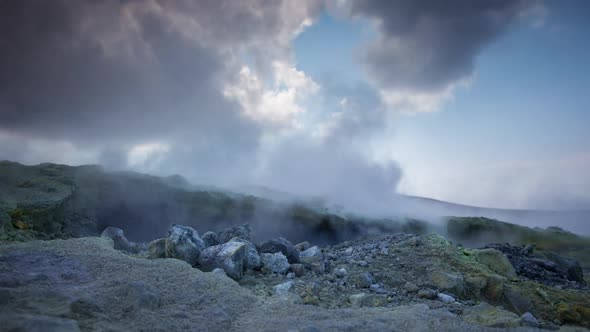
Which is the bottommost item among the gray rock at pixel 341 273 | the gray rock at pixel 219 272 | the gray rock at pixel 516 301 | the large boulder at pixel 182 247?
the gray rock at pixel 516 301

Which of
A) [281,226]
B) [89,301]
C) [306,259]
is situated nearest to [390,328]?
[89,301]

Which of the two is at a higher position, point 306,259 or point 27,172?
point 27,172

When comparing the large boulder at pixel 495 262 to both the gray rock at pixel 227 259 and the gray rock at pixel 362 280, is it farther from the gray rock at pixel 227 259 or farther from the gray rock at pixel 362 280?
the gray rock at pixel 227 259

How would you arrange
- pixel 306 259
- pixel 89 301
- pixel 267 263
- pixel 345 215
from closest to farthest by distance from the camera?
pixel 89 301 < pixel 267 263 < pixel 306 259 < pixel 345 215

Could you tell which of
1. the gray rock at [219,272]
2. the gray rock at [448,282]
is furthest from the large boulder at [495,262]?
the gray rock at [219,272]

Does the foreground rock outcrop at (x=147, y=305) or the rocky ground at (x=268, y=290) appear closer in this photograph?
the foreground rock outcrop at (x=147, y=305)

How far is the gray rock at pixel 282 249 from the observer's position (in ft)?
18.6

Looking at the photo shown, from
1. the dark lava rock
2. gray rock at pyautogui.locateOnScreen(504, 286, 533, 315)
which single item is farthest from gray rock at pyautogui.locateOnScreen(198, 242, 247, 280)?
the dark lava rock

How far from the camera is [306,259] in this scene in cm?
590

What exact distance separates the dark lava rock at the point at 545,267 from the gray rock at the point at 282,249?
4.71 meters

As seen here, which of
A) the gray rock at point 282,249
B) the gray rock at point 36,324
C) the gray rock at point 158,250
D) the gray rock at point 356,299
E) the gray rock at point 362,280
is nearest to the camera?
the gray rock at point 36,324

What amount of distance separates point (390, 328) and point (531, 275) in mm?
5816

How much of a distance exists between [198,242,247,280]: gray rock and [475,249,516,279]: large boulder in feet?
14.7

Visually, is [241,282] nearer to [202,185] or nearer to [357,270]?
[357,270]
